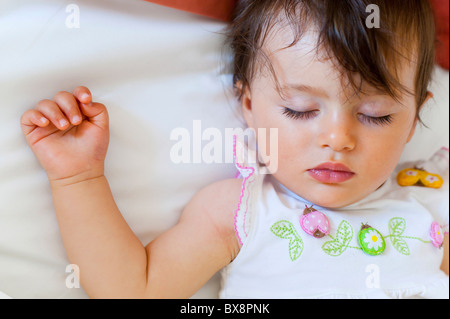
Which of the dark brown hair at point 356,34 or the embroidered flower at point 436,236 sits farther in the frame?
the embroidered flower at point 436,236

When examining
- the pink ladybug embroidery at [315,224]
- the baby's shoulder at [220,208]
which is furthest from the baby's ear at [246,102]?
the pink ladybug embroidery at [315,224]

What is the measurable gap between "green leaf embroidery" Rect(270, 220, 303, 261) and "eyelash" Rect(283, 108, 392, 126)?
0.76ft

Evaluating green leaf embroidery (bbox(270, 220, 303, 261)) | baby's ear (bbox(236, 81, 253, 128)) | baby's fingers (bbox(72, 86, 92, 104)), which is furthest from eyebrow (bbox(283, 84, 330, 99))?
baby's fingers (bbox(72, 86, 92, 104))

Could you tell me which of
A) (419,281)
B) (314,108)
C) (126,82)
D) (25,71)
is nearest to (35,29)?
(25,71)

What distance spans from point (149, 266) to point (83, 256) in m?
→ 0.13

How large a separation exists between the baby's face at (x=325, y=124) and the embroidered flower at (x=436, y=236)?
0.64ft

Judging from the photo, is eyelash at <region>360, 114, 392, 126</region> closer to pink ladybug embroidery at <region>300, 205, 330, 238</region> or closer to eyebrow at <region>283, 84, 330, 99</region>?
eyebrow at <region>283, 84, 330, 99</region>

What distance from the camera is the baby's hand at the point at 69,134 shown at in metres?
0.86

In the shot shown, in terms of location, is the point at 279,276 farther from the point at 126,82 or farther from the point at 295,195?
the point at 126,82

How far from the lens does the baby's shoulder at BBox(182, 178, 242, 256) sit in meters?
0.99

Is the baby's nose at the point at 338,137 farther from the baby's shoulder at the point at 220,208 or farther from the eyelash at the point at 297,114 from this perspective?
the baby's shoulder at the point at 220,208

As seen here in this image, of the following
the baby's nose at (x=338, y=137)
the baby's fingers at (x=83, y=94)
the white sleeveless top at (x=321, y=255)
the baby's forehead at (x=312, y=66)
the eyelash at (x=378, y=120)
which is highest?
the baby's forehead at (x=312, y=66)

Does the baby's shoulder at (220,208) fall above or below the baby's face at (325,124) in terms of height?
below

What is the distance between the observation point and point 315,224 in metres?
0.98
